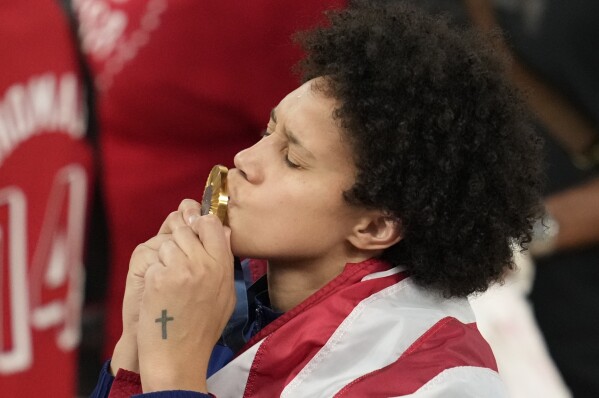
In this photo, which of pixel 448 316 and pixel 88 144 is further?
pixel 88 144

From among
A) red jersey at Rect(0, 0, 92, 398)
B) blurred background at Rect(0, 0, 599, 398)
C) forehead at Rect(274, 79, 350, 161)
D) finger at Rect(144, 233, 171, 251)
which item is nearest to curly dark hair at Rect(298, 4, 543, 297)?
forehead at Rect(274, 79, 350, 161)

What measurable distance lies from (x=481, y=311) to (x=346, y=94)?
3.88ft

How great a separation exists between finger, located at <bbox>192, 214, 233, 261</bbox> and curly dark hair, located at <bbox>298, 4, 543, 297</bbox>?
0.14 m

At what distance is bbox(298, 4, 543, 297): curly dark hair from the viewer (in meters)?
1.26

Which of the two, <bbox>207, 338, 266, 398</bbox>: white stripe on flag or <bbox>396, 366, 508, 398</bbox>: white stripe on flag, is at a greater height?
<bbox>207, 338, 266, 398</bbox>: white stripe on flag

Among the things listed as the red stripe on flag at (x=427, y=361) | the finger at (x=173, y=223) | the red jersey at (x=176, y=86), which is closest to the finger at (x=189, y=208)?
the finger at (x=173, y=223)

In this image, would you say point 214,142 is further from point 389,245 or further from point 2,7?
point 389,245

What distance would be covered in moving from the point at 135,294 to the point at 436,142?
1.31 ft

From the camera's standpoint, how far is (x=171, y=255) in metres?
1.27

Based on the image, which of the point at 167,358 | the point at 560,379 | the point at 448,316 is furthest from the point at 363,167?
the point at 560,379

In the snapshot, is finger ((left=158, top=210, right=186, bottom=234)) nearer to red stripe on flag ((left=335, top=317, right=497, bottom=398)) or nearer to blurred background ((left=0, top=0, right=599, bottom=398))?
red stripe on flag ((left=335, top=317, right=497, bottom=398))

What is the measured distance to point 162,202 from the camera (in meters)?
1.78

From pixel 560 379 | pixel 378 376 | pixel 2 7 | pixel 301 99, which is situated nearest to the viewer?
pixel 378 376

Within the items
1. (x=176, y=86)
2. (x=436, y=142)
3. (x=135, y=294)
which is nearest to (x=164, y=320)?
(x=135, y=294)
